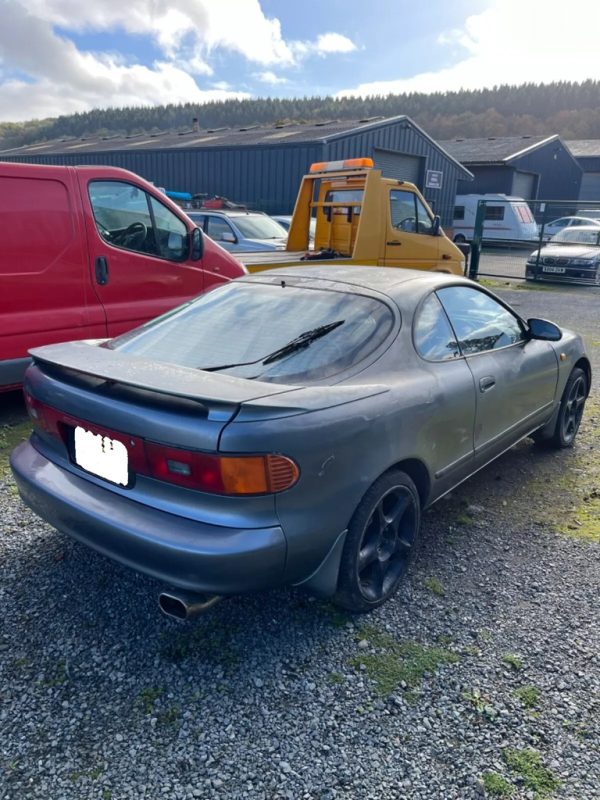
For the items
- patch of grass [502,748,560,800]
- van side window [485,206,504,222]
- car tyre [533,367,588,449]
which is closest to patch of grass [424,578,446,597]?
patch of grass [502,748,560,800]

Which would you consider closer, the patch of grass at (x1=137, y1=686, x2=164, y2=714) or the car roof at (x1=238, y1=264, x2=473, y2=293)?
the patch of grass at (x1=137, y1=686, x2=164, y2=714)

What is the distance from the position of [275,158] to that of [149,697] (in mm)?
21597

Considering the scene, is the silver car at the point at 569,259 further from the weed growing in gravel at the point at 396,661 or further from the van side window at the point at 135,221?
the weed growing in gravel at the point at 396,661

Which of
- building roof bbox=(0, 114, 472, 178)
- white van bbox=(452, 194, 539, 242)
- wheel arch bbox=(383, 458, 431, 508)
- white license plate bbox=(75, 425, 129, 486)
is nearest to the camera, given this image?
white license plate bbox=(75, 425, 129, 486)

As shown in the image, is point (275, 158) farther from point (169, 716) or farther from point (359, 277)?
point (169, 716)

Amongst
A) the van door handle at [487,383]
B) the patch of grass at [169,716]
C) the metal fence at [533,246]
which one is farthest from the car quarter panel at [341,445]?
the metal fence at [533,246]

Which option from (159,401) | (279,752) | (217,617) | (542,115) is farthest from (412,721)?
(542,115)

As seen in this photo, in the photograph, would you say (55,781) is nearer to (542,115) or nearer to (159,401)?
(159,401)

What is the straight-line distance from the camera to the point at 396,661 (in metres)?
2.41

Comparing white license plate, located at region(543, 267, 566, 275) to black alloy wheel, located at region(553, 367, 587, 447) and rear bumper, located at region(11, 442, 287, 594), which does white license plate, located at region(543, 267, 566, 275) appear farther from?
rear bumper, located at region(11, 442, 287, 594)

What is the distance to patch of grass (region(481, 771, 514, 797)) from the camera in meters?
1.87

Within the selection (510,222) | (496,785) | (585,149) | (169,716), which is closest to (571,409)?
(496,785)

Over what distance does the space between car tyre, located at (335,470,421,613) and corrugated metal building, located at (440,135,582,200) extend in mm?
33771

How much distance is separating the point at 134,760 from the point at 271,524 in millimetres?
867
